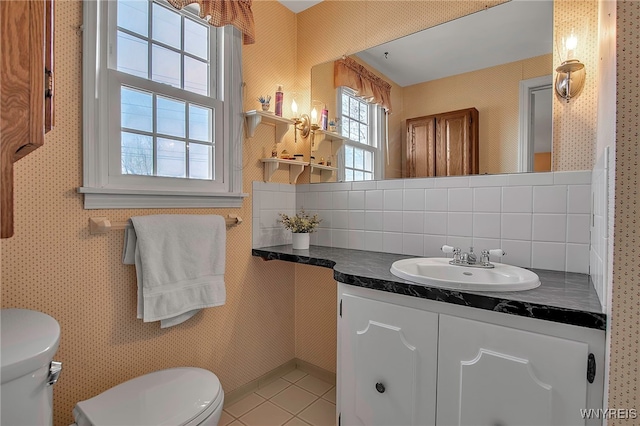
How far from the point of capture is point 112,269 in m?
1.46

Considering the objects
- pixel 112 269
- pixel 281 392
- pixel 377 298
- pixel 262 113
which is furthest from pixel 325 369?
pixel 262 113

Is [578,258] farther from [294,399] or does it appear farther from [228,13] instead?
[228,13]

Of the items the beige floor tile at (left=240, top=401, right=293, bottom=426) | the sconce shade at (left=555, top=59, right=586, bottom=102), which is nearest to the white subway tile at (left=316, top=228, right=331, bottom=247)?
the beige floor tile at (left=240, top=401, right=293, bottom=426)

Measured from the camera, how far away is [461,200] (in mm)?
1656

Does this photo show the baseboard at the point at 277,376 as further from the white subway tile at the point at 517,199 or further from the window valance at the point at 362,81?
the window valance at the point at 362,81

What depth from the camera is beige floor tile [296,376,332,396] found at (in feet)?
6.79

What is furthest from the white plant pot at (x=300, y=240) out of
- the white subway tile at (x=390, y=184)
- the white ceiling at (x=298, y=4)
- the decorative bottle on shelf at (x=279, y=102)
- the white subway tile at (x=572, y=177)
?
the white ceiling at (x=298, y=4)

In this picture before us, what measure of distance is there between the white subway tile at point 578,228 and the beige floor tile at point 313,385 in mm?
1578

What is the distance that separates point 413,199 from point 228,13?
138cm

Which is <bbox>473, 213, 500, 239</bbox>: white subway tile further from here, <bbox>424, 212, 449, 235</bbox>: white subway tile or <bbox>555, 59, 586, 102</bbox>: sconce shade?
<bbox>555, 59, 586, 102</bbox>: sconce shade

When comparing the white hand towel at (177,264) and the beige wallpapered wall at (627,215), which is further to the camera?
the white hand towel at (177,264)

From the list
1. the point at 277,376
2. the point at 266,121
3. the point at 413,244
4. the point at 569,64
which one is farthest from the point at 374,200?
the point at 277,376

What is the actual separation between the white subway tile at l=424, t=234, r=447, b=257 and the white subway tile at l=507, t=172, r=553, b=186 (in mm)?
410

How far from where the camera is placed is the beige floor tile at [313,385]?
2.07 meters
